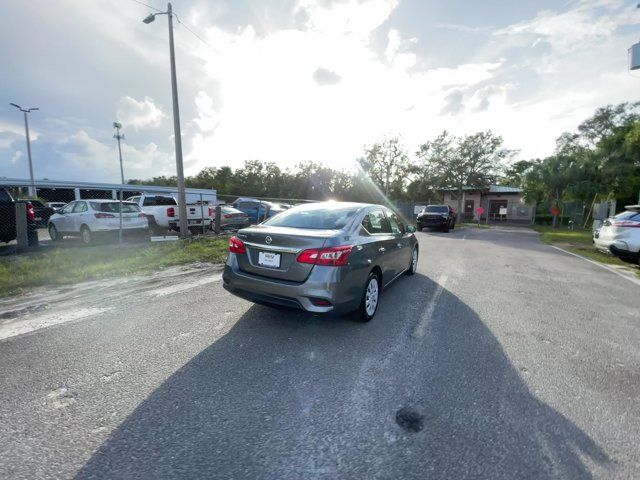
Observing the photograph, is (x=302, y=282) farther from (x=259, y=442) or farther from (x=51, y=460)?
(x=51, y=460)

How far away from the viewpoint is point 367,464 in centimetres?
188

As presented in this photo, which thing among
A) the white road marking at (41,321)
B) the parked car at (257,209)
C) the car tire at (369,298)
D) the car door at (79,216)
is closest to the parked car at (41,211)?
the car door at (79,216)

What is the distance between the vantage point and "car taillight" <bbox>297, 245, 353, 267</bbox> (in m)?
3.42

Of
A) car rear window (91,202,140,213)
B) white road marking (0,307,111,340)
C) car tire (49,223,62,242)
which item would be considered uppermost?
car rear window (91,202,140,213)

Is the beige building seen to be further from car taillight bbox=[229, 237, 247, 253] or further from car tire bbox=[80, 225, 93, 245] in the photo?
car taillight bbox=[229, 237, 247, 253]

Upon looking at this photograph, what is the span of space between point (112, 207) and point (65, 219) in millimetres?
1742

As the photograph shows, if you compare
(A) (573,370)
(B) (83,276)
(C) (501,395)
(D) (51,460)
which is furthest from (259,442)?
(B) (83,276)

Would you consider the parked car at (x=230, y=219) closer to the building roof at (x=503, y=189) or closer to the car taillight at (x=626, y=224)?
the car taillight at (x=626, y=224)

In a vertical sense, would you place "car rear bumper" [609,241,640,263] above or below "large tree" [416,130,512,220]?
below

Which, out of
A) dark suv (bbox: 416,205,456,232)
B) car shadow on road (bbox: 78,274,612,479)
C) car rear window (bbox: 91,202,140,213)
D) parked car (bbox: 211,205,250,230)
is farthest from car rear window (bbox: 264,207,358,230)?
dark suv (bbox: 416,205,456,232)

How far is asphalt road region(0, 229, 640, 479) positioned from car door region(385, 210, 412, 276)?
0.86m

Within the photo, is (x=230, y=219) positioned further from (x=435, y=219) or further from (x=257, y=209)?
(x=435, y=219)

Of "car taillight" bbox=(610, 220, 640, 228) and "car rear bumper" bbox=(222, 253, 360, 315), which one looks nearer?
"car rear bumper" bbox=(222, 253, 360, 315)

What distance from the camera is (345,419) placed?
227 cm
